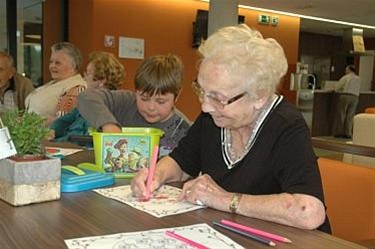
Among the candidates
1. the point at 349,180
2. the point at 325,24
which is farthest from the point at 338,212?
the point at 325,24

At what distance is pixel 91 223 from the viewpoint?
1.11m

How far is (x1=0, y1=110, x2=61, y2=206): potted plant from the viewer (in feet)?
3.93

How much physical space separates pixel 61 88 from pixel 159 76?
5.15ft

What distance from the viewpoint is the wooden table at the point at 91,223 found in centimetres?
100

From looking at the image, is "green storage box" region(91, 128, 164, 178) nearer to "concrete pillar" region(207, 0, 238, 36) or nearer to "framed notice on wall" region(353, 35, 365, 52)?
"concrete pillar" region(207, 0, 238, 36)

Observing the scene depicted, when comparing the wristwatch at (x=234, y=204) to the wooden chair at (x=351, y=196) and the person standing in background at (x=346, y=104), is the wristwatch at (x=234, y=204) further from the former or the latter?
the person standing in background at (x=346, y=104)

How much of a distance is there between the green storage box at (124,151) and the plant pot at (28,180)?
1.21ft

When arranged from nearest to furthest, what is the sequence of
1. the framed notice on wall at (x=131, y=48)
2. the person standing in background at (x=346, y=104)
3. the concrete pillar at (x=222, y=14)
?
the concrete pillar at (x=222, y=14) → the framed notice on wall at (x=131, y=48) → the person standing in background at (x=346, y=104)

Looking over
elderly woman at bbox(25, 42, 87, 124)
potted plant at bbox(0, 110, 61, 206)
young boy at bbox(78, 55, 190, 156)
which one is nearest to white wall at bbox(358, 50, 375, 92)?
elderly woman at bbox(25, 42, 87, 124)

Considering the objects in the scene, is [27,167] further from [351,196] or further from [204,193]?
[351,196]

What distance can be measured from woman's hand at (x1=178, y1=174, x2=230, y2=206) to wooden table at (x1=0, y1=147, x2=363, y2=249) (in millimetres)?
31

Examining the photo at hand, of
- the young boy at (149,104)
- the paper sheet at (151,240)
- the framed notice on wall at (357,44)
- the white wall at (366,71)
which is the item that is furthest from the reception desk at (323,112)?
the paper sheet at (151,240)

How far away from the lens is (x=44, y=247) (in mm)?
939

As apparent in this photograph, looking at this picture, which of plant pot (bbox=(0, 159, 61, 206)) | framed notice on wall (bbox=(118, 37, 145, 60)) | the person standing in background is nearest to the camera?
plant pot (bbox=(0, 159, 61, 206))
